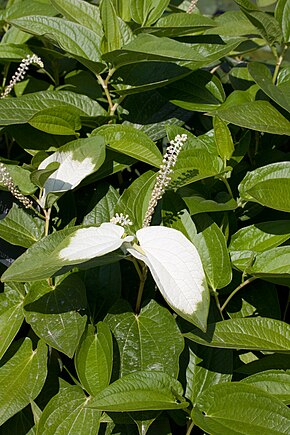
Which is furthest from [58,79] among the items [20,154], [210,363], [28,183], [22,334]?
[210,363]

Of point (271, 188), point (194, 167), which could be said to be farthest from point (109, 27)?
point (271, 188)

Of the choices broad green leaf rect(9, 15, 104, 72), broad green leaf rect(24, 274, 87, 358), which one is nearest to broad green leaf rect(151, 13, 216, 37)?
broad green leaf rect(9, 15, 104, 72)

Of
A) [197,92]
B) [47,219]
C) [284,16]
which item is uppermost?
[284,16]

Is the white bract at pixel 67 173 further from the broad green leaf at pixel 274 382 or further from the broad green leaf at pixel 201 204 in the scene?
the broad green leaf at pixel 274 382

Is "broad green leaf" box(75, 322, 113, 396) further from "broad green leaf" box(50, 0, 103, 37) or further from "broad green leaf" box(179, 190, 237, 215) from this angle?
"broad green leaf" box(50, 0, 103, 37)

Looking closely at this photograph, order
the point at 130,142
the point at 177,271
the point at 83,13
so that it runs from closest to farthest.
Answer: the point at 177,271 → the point at 130,142 → the point at 83,13

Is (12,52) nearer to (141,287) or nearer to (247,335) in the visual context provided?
(141,287)

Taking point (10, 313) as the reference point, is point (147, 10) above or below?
above
